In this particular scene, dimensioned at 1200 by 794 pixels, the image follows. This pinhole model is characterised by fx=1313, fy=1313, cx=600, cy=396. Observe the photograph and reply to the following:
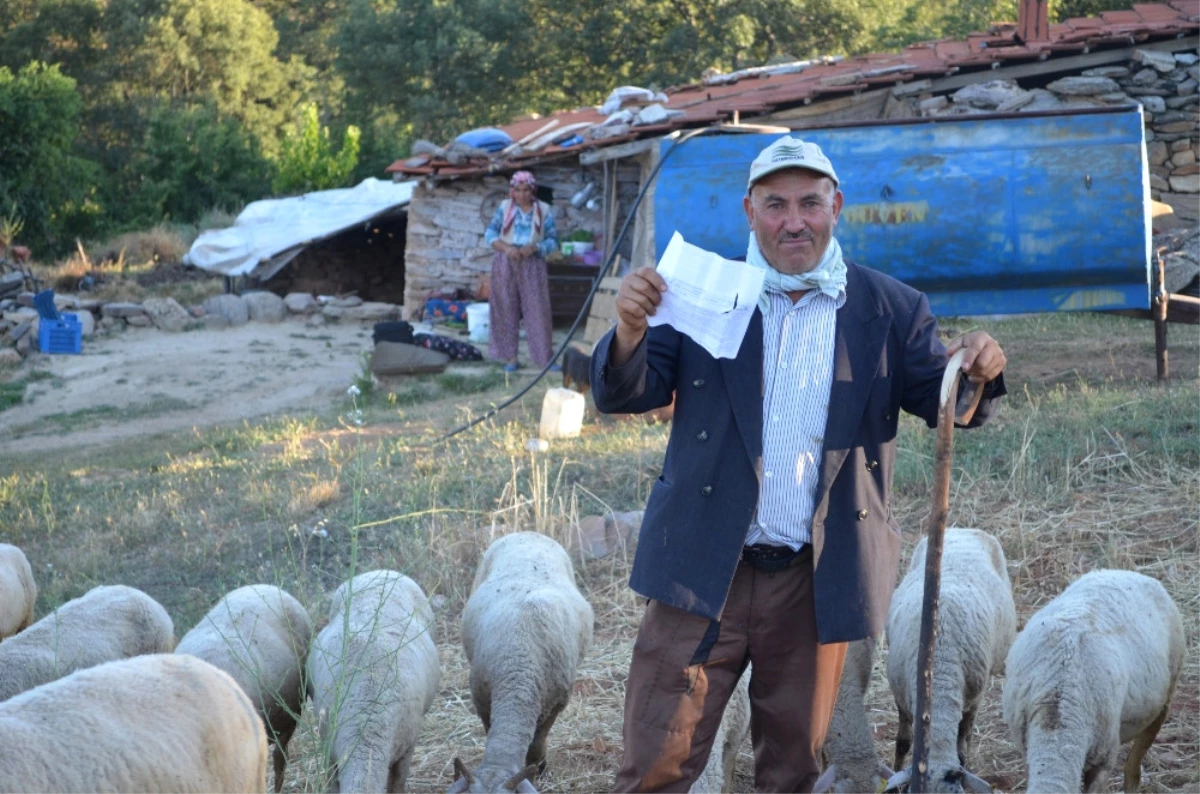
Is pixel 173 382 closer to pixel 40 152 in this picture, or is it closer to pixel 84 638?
pixel 84 638

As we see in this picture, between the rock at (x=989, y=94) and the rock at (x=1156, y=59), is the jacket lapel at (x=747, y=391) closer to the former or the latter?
the rock at (x=989, y=94)

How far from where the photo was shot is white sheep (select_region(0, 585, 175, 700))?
5.34m

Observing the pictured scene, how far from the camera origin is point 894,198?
Result: 1041 cm

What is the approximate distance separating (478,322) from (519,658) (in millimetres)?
10657

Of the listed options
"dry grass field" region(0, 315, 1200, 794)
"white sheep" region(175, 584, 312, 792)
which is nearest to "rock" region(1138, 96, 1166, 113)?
"dry grass field" region(0, 315, 1200, 794)

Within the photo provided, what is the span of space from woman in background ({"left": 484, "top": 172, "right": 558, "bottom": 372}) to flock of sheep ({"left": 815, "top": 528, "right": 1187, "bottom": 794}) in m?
8.94

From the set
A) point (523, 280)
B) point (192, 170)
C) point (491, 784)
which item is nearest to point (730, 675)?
point (491, 784)

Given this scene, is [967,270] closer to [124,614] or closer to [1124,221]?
[1124,221]

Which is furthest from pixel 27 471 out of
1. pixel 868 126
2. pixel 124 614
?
Answer: pixel 868 126

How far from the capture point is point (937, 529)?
3.41m

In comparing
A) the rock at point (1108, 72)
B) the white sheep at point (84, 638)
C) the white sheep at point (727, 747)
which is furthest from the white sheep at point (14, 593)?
the rock at point (1108, 72)

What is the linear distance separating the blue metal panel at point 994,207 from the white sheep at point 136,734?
713 centimetres

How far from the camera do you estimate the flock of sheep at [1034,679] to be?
4500mm

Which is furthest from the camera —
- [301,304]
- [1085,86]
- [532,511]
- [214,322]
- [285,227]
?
[285,227]
